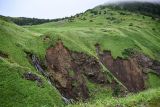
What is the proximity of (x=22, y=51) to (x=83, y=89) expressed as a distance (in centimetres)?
1293

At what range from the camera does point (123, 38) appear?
326 ft

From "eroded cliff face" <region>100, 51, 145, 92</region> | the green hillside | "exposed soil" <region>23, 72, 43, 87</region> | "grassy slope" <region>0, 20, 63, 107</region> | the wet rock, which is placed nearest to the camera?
the green hillside

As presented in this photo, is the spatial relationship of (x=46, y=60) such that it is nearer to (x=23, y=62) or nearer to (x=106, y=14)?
(x=23, y=62)

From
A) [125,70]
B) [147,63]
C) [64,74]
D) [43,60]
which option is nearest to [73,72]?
[64,74]

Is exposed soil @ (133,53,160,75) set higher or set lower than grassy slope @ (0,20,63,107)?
lower

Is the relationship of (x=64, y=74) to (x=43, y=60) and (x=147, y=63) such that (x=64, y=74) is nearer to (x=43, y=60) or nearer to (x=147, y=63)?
(x=43, y=60)

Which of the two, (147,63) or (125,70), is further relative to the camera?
(147,63)

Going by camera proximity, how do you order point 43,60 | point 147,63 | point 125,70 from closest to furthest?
point 43,60 < point 125,70 < point 147,63

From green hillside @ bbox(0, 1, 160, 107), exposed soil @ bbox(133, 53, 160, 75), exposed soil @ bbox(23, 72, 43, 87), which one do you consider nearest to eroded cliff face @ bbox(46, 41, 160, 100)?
green hillside @ bbox(0, 1, 160, 107)

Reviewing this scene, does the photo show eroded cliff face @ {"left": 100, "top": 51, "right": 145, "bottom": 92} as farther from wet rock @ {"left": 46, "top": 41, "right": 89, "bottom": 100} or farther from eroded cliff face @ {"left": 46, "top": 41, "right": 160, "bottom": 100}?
wet rock @ {"left": 46, "top": 41, "right": 89, "bottom": 100}

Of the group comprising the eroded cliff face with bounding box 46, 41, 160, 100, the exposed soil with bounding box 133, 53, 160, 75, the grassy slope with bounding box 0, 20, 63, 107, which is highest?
the grassy slope with bounding box 0, 20, 63, 107

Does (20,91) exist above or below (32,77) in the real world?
below

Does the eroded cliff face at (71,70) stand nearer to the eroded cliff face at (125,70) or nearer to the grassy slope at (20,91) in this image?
the grassy slope at (20,91)

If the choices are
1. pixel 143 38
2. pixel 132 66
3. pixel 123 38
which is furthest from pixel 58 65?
pixel 143 38
